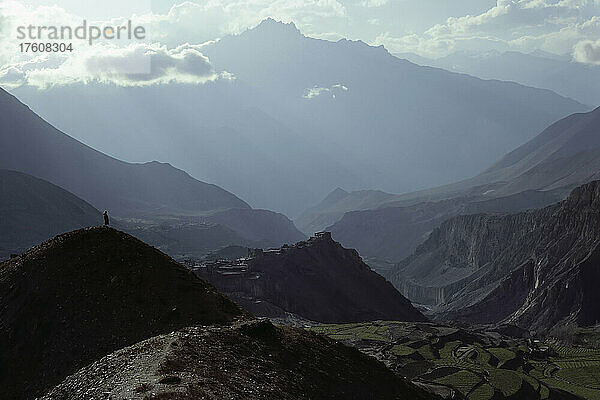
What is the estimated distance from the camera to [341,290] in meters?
136

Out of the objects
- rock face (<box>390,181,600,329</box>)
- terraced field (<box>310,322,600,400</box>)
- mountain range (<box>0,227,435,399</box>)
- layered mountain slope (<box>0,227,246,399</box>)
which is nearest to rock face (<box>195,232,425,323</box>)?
terraced field (<box>310,322,600,400</box>)

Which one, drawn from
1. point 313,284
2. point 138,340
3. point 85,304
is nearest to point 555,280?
point 313,284

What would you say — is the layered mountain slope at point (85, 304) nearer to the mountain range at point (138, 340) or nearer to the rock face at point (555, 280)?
the mountain range at point (138, 340)

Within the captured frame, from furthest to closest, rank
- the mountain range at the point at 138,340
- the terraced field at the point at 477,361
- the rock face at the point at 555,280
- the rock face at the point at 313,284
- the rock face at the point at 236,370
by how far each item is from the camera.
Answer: the rock face at the point at 555,280, the rock face at the point at 313,284, the terraced field at the point at 477,361, the mountain range at the point at 138,340, the rock face at the point at 236,370

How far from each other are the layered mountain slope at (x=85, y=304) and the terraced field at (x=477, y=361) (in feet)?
109

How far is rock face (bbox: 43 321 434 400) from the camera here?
23234 millimetres

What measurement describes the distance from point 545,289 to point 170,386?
142 meters

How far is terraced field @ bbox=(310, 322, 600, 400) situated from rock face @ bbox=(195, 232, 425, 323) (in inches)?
828

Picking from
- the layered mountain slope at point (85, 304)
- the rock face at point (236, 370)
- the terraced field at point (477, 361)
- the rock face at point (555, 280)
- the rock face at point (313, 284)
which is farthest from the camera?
the rock face at point (555, 280)

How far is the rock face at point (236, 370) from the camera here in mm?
23234

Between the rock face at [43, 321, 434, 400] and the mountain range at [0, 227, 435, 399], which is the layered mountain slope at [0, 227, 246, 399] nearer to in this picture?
the mountain range at [0, 227, 435, 399]

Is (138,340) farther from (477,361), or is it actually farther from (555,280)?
(555,280)

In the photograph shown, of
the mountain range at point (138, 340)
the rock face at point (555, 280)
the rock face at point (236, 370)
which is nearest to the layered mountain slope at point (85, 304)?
the mountain range at point (138, 340)

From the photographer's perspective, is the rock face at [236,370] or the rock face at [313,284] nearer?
the rock face at [236,370]
